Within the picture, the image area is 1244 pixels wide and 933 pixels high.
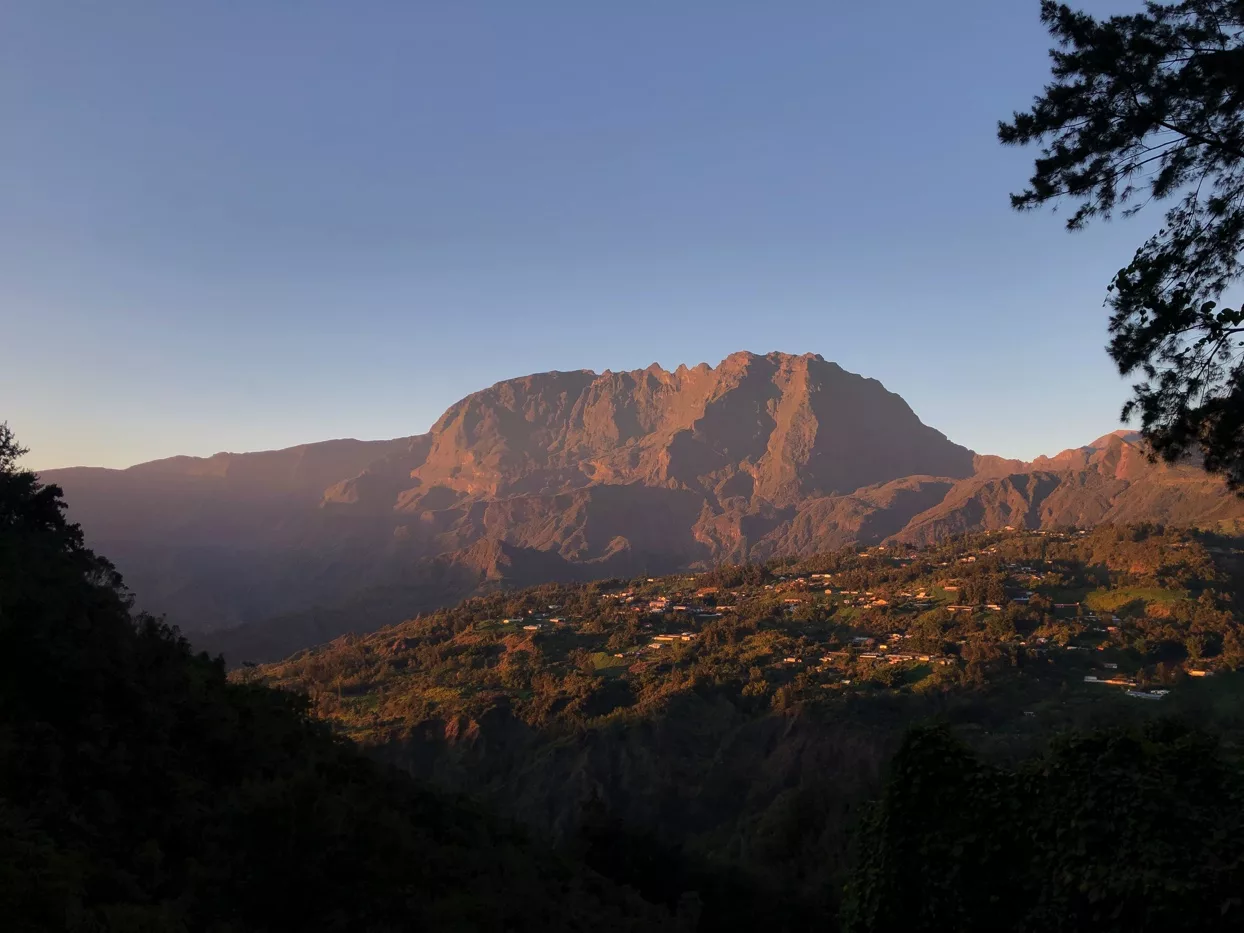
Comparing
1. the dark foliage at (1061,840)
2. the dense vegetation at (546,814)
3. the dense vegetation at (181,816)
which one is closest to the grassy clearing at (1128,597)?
the dense vegetation at (546,814)

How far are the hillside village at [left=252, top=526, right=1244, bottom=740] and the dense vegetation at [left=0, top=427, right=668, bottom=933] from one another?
8142cm

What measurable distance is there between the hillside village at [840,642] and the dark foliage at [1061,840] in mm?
84822

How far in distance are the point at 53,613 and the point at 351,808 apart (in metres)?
9.15

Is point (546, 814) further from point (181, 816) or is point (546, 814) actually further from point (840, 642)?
point (181, 816)

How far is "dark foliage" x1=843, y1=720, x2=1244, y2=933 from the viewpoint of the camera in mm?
11938

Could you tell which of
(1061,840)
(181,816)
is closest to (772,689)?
(1061,840)

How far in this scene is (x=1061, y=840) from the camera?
44.9ft

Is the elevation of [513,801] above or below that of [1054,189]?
below

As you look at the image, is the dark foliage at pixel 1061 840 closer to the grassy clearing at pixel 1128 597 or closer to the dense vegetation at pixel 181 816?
the dense vegetation at pixel 181 816

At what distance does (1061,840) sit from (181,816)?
17564 millimetres

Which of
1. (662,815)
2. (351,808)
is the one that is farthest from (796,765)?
(351,808)

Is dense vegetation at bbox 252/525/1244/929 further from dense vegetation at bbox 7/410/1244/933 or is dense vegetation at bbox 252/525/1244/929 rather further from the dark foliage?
the dark foliage

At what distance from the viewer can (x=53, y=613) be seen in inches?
722

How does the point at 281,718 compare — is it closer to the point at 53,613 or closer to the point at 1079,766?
the point at 53,613
